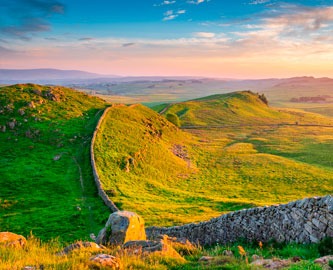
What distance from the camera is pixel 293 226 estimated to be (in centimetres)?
1518

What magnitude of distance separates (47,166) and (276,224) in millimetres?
34472

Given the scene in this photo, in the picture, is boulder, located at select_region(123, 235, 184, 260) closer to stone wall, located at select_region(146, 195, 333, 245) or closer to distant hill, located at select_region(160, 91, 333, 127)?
stone wall, located at select_region(146, 195, 333, 245)

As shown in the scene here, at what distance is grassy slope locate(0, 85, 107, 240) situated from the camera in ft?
97.2

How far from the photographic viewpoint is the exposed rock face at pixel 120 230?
15.7m

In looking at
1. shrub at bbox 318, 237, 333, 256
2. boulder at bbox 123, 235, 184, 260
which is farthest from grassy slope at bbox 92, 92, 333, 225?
shrub at bbox 318, 237, 333, 256

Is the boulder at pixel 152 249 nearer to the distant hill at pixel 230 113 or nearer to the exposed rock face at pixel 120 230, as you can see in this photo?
the exposed rock face at pixel 120 230

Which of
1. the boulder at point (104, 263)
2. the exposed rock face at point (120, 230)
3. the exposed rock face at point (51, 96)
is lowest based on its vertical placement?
the exposed rock face at point (120, 230)

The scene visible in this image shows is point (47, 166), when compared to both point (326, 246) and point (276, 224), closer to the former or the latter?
point (276, 224)

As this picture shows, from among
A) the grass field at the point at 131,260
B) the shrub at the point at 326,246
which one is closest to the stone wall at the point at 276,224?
the shrub at the point at 326,246

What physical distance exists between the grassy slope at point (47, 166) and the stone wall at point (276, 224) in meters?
12.7

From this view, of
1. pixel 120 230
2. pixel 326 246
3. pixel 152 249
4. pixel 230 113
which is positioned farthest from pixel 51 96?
pixel 230 113

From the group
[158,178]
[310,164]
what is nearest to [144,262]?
[158,178]

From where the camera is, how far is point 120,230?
15844 mm

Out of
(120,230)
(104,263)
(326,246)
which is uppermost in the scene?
A: (104,263)
